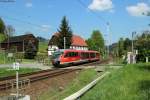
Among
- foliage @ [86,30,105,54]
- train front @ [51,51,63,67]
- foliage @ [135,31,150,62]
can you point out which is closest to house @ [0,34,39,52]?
foliage @ [135,31,150,62]

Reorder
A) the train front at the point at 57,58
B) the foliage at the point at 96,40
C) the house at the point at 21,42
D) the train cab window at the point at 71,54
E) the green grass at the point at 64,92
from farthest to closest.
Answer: the foliage at the point at 96,40 < the house at the point at 21,42 < the train cab window at the point at 71,54 < the train front at the point at 57,58 < the green grass at the point at 64,92

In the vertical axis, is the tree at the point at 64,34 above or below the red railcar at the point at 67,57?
above

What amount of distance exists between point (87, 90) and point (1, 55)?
6822 centimetres

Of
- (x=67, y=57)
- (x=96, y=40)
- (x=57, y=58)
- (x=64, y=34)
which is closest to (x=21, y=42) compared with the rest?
(x=64, y=34)

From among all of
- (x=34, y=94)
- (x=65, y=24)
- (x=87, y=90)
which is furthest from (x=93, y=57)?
(x=87, y=90)

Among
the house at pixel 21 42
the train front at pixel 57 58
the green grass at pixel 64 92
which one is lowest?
the green grass at pixel 64 92

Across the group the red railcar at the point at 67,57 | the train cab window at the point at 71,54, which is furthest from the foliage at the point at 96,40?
the train cab window at the point at 71,54

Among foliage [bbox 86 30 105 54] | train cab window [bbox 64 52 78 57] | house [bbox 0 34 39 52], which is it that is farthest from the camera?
foliage [bbox 86 30 105 54]

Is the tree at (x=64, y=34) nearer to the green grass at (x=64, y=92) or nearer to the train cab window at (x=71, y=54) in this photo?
the train cab window at (x=71, y=54)

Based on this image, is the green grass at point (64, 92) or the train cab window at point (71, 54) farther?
the train cab window at point (71, 54)

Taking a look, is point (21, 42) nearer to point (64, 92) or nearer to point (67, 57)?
point (67, 57)

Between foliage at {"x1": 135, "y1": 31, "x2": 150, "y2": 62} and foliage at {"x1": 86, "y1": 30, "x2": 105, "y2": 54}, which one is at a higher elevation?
foliage at {"x1": 86, "y1": 30, "x2": 105, "y2": 54}

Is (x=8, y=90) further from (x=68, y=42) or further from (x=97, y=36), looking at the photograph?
(x=97, y=36)

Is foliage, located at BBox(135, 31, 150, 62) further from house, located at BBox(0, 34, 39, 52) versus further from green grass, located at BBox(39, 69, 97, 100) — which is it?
house, located at BBox(0, 34, 39, 52)
